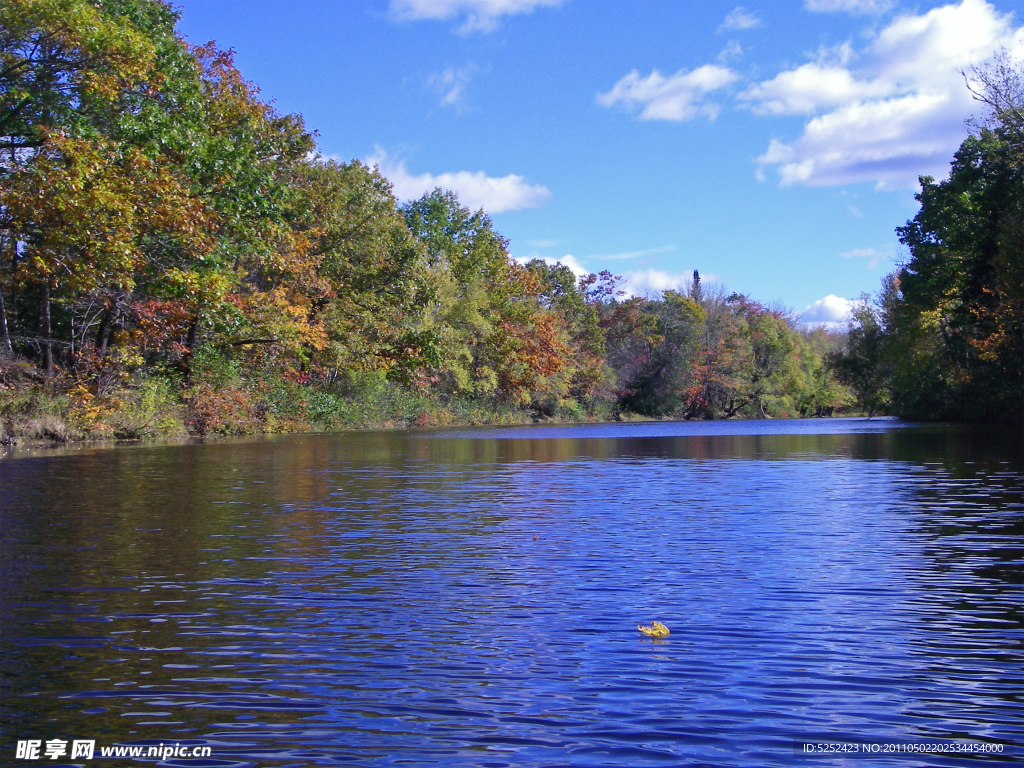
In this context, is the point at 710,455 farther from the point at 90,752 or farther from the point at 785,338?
the point at 785,338

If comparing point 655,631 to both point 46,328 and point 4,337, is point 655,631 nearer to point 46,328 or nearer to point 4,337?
point 4,337

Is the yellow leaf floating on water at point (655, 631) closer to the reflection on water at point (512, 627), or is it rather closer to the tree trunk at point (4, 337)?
the reflection on water at point (512, 627)

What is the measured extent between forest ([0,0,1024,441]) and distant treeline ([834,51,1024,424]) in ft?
0.55

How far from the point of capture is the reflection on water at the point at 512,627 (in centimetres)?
396

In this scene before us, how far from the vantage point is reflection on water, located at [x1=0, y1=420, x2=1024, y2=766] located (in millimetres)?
3965

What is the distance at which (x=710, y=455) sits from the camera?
23516 millimetres

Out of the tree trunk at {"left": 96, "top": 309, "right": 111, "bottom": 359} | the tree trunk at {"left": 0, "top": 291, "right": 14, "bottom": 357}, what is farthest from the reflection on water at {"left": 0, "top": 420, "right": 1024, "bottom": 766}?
the tree trunk at {"left": 96, "top": 309, "right": 111, "bottom": 359}

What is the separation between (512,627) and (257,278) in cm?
3890

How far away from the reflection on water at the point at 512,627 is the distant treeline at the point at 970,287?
34.3 m

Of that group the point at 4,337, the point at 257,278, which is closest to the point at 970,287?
the point at 257,278

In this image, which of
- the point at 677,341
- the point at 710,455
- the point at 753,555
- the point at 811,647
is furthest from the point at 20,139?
the point at 677,341

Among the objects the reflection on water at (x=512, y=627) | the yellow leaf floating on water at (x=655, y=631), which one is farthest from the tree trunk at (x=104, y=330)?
the yellow leaf floating on water at (x=655, y=631)

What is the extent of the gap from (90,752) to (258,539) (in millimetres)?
5545

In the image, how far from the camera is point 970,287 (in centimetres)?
4775
